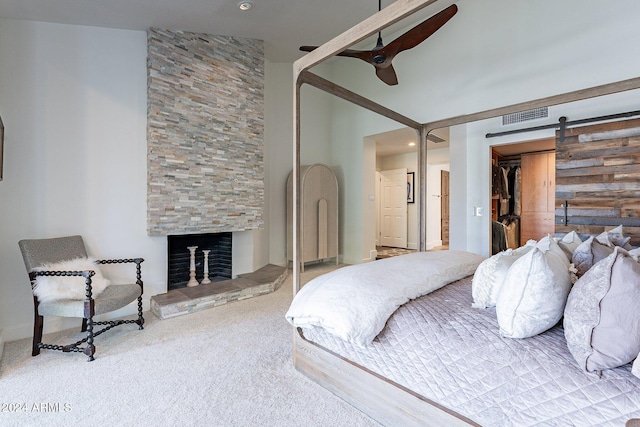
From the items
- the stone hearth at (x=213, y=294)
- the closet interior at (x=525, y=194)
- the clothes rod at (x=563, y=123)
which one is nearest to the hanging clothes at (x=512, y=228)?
the closet interior at (x=525, y=194)

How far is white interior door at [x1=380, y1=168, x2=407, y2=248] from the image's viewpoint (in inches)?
299

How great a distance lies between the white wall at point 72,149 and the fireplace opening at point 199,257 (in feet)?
1.00

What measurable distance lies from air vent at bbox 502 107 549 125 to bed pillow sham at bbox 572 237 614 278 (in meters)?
2.32

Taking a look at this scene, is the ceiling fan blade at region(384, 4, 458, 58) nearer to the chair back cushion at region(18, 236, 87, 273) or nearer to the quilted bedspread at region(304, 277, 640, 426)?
the quilted bedspread at region(304, 277, 640, 426)

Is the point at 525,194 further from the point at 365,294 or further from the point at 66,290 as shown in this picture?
the point at 66,290

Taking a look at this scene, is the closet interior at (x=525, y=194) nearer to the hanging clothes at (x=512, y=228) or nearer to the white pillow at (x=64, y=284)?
the hanging clothes at (x=512, y=228)

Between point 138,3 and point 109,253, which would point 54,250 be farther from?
point 138,3

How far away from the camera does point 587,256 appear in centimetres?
153

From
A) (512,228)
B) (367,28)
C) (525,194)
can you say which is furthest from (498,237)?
(367,28)

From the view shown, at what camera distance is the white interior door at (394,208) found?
24.9 feet

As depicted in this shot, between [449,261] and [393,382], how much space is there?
3.33 ft

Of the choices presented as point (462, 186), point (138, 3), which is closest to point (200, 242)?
point (138, 3)

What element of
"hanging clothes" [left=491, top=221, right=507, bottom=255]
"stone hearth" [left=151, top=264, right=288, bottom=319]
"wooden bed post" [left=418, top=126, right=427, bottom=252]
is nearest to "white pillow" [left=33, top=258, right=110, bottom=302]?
"stone hearth" [left=151, top=264, right=288, bottom=319]

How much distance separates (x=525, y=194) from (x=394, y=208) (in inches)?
128
